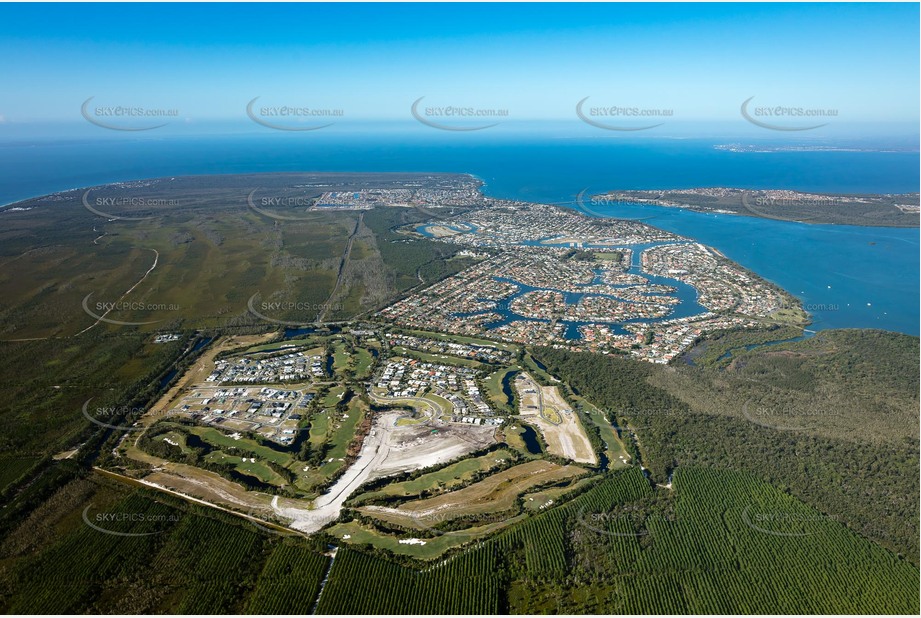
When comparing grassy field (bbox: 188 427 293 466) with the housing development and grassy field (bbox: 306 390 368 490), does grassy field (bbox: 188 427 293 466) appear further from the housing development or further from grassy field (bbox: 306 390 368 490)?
the housing development

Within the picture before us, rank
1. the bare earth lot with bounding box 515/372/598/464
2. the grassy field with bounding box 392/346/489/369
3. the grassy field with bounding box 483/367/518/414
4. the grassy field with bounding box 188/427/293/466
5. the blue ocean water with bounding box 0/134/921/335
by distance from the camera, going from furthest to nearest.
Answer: the blue ocean water with bounding box 0/134/921/335
the grassy field with bounding box 392/346/489/369
the grassy field with bounding box 483/367/518/414
the bare earth lot with bounding box 515/372/598/464
the grassy field with bounding box 188/427/293/466

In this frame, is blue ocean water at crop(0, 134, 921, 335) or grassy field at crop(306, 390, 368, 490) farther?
blue ocean water at crop(0, 134, 921, 335)

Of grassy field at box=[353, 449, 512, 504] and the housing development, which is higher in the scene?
grassy field at box=[353, 449, 512, 504]

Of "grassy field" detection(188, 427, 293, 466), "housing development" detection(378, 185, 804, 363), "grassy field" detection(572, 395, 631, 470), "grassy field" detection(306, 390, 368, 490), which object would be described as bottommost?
"housing development" detection(378, 185, 804, 363)

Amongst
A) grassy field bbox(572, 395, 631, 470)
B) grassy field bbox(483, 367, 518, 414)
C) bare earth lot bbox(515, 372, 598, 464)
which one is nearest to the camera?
grassy field bbox(572, 395, 631, 470)

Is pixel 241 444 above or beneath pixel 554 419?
above

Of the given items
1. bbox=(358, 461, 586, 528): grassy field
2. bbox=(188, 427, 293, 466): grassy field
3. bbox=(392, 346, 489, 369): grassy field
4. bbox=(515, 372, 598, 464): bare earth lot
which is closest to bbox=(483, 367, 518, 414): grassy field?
bbox=(515, 372, 598, 464): bare earth lot

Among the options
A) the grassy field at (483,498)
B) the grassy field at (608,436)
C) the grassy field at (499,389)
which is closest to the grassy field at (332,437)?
the grassy field at (483,498)

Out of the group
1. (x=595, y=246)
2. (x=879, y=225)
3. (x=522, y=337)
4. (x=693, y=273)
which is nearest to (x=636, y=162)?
(x=879, y=225)

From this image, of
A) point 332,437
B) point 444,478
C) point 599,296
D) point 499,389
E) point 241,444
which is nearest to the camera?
point 444,478

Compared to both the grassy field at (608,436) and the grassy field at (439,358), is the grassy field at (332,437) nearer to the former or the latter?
the grassy field at (439,358)

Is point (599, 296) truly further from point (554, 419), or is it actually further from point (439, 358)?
point (554, 419)

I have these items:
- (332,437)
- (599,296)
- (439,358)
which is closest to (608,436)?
(439,358)
